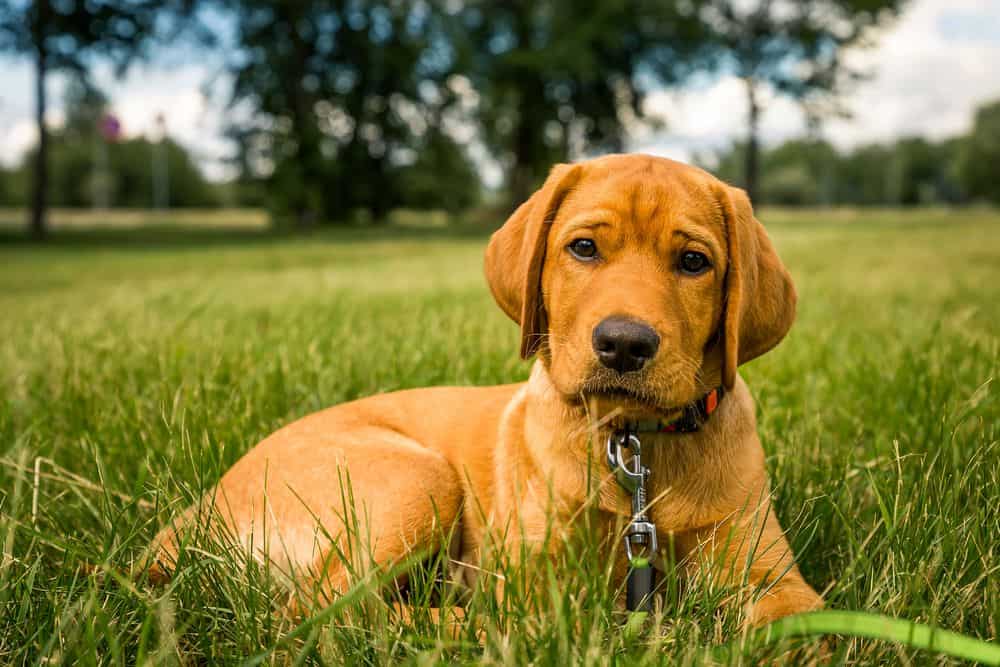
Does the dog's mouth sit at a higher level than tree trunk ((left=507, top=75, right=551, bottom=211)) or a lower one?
lower

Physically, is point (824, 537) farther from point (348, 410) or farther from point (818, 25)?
point (818, 25)

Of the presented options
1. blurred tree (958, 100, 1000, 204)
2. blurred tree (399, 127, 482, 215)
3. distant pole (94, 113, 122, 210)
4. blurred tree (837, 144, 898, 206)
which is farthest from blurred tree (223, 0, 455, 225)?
blurred tree (837, 144, 898, 206)

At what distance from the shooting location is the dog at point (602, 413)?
217 centimetres

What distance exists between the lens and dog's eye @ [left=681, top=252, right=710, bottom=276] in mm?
2408

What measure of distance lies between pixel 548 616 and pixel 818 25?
149ft

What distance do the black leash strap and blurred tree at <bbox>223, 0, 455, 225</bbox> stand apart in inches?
1194

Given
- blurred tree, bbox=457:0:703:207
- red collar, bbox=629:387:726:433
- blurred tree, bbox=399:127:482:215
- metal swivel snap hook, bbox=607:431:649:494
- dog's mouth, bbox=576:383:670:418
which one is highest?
blurred tree, bbox=457:0:703:207

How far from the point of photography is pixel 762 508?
7.67 ft

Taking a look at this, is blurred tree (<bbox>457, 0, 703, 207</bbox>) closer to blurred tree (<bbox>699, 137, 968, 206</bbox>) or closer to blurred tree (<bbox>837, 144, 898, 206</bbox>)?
blurred tree (<bbox>699, 137, 968, 206</bbox>)

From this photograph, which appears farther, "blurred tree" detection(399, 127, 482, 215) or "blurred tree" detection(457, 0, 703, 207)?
"blurred tree" detection(399, 127, 482, 215)

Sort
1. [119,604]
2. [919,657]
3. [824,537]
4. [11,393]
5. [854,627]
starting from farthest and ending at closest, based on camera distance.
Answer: [11,393] → [824,537] → [119,604] → [919,657] → [854,627]

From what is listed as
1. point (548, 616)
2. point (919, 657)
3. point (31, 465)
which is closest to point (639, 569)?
point (548, 616)

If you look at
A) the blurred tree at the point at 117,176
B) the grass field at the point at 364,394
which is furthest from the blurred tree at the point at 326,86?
the blurred tree at the point at 117,176

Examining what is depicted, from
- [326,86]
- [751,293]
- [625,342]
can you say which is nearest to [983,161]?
[326,86]
